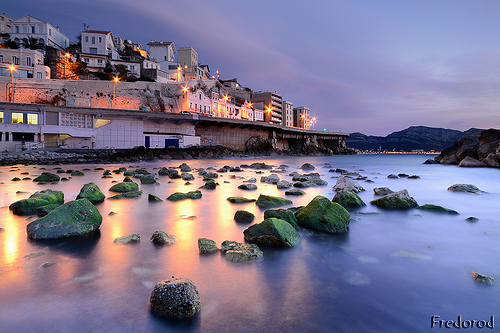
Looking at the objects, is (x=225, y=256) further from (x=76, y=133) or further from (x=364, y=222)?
(x=76, y=133)

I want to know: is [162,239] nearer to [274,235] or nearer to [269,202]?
[274,235]

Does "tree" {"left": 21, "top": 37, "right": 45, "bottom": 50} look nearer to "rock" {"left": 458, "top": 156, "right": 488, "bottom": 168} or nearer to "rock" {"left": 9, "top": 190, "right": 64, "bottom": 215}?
"rock" {"left": 9, "top": 190, "right": 64, "bottom": 215}

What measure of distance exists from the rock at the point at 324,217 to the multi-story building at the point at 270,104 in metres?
77.1

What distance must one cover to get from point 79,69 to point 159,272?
68672mm

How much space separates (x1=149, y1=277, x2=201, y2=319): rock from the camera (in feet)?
7.93

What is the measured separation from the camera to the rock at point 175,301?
242 cm

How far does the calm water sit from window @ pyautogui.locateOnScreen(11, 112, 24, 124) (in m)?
34.7

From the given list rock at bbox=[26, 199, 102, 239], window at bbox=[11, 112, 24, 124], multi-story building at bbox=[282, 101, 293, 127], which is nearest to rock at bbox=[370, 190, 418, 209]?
rock at bbox=[26, 199, 102, 239]

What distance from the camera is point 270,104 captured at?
81.7 metres

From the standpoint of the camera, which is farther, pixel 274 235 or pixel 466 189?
pixel 466 189

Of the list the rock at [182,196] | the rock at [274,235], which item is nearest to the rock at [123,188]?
the rock at [182,196]

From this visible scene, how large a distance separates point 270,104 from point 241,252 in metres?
80.9

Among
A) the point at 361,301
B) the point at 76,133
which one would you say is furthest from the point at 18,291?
the point at 76,133

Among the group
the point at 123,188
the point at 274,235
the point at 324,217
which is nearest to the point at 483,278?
the point at 324,217
